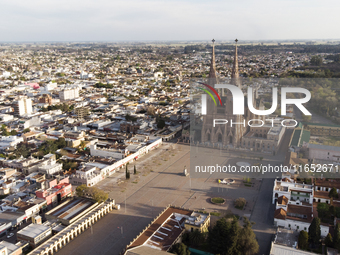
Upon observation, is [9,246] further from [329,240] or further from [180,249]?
[329,240]

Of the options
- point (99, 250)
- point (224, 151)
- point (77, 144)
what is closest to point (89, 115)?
point (77, 144)

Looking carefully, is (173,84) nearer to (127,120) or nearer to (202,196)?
(127,120)

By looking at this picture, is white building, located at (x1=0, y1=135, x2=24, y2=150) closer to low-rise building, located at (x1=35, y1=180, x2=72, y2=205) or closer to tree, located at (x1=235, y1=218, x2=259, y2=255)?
low-rise building, located at (x1=35, y1=180, x2=72, y2=205)

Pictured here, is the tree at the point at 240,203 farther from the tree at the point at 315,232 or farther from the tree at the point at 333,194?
the tree at the point at 333,194

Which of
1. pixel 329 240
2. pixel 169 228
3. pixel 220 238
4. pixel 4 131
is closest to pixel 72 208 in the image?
pixel 169 228

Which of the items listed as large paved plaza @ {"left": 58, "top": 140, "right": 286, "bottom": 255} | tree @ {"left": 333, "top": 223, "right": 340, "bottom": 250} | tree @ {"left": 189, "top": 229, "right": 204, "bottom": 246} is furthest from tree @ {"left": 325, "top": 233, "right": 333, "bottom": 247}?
tree @ {"left": 189, "top": 229, "right": 204, "bottom": 246}
